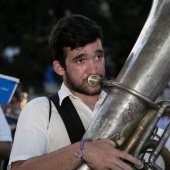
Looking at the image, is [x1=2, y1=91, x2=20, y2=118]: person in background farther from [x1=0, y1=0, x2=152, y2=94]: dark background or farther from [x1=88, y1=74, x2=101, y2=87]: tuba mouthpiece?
[x1=0, y1=0, x2=152, y2=94]: dark background

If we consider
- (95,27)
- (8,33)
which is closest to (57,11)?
(8,33)

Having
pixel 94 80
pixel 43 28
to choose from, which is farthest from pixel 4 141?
pixel 43 28

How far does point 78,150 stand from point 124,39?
17150 millimetres

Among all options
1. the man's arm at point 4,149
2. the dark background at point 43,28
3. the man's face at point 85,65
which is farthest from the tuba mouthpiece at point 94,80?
the dark background at point 43,28

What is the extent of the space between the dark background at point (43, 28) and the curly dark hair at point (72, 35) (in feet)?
47.3

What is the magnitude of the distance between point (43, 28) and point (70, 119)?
15415 millimetres

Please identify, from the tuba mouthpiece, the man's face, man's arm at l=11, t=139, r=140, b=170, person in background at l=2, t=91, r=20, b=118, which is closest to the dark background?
person in background at l=2, t=91, r=20, b=118

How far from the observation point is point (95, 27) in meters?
2.92

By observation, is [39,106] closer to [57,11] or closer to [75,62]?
[75,62]

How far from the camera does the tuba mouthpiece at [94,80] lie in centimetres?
267

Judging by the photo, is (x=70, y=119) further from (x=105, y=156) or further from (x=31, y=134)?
(x=105, y=156)

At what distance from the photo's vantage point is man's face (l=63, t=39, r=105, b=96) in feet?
9.11

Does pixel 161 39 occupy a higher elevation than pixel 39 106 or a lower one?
higher

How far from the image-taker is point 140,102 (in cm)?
244
